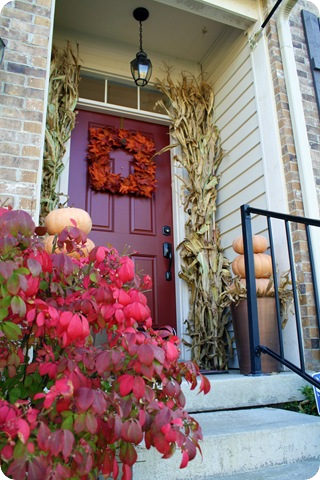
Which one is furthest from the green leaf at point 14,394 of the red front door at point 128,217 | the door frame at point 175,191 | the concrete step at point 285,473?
the door frame at point 175,191

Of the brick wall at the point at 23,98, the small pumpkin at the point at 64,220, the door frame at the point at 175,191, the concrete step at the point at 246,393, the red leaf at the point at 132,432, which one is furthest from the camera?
the door frame at the point at 175,191

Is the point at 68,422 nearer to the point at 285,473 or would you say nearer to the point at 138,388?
the point at 138,388

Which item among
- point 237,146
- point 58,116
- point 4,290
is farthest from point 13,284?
point 237,146

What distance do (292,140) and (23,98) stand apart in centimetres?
193

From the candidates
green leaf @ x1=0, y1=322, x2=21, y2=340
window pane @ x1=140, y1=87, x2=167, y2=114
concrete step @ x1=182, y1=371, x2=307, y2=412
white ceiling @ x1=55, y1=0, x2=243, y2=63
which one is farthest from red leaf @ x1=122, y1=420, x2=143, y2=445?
window pane @ x1=140, y1=87, x2=167, y2=114

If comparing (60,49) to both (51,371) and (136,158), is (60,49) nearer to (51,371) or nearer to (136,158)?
(136,158)

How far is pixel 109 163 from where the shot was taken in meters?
3.52

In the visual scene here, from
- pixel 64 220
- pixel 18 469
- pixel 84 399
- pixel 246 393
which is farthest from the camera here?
pixel 64 220

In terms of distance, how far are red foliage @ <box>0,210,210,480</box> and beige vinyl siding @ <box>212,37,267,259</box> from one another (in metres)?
2.19

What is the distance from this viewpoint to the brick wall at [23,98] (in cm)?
215

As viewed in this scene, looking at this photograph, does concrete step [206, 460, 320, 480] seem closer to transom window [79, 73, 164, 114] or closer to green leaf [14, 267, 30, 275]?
green leaf [14, 267, 30, 275]

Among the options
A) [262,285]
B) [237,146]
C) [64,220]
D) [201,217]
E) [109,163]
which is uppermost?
[237,146]

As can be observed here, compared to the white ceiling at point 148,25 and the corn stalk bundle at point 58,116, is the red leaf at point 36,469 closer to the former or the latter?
the corn stalk bundle at point 58,116

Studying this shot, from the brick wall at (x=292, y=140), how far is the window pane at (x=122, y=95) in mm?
1336
